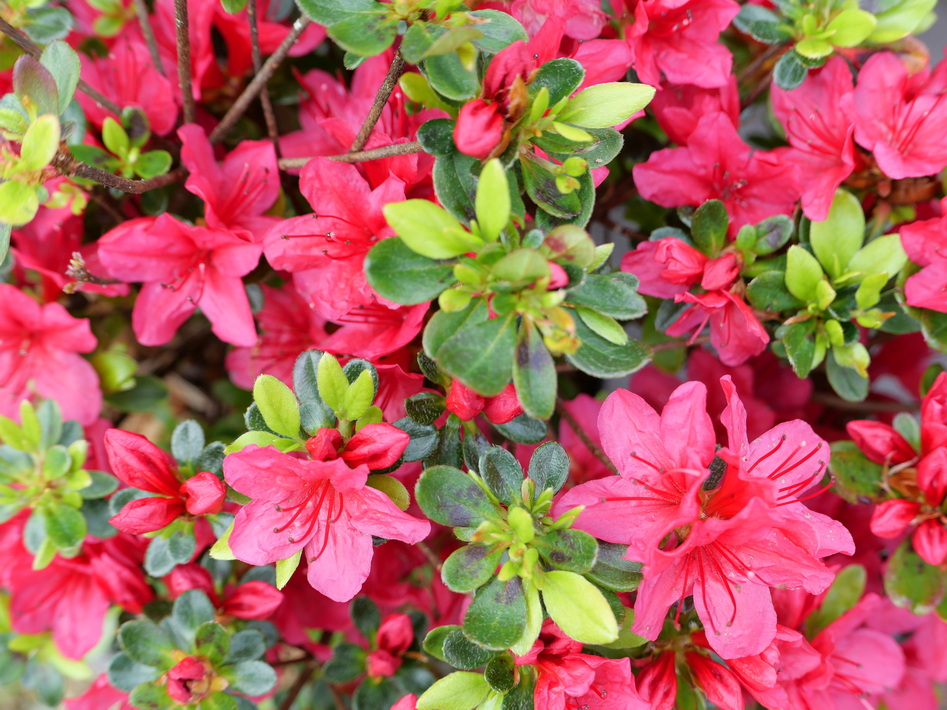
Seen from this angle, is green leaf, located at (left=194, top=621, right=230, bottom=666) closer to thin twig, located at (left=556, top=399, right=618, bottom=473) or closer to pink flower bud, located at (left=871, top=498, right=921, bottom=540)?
thin twig, located at (left=556, top=399, right=618, bottom=473)

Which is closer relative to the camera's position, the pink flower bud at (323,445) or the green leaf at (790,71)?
the pink flower bud at (323,445)

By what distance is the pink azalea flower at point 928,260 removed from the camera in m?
1.00

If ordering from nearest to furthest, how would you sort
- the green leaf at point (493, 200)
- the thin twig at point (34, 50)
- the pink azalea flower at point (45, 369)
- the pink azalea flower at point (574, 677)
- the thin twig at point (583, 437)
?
the green leaf at point (493, 200)
the pink azalea flower at point (574, 677)
the thin twig at point (34, 50)
the thin twig at point (583, 437)
the pink azalea flower at point (45, 369)

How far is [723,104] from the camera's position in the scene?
3.72 feet

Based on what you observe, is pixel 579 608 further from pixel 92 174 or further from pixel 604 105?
pixel 92 174

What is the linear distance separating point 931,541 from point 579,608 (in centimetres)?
57

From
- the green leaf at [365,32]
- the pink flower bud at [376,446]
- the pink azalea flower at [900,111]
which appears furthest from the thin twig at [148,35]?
the pink azalea flower at [900,111]

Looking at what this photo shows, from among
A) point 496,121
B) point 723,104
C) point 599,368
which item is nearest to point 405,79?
point 496,121

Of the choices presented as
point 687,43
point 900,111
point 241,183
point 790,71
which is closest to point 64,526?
point 241,183

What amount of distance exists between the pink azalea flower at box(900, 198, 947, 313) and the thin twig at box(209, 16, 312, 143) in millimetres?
878

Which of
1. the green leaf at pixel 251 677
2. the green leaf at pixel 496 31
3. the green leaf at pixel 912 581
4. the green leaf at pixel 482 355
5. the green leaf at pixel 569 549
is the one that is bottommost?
the green leaf at pixel 251 677

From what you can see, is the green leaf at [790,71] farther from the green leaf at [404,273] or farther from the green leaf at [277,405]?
the green leaf at [277,405]

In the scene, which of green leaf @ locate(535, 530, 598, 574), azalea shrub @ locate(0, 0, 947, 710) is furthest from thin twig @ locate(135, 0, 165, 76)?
green leaf @ locate(535, 530, 598, 574)

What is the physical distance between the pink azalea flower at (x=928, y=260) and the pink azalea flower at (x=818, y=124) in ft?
0.43
